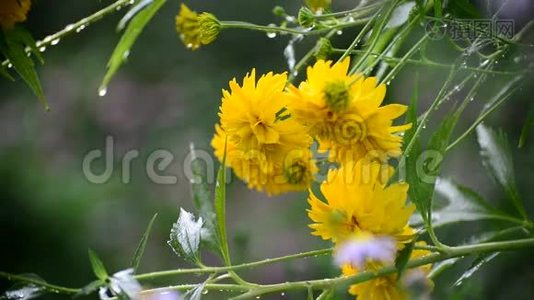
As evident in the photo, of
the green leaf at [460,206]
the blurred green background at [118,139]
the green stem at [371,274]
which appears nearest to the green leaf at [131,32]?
the green stem at [371,274]

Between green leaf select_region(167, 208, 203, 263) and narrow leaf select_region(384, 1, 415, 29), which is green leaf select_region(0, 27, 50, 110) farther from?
narrow leaf select_region(384, 1, 415, 29)

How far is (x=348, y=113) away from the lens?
469mm

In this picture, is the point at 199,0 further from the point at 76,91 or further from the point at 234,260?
the point at 234,260

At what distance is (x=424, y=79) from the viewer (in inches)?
48.9

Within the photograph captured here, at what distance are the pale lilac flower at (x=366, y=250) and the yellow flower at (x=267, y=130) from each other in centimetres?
8

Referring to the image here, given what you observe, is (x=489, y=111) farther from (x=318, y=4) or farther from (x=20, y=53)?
(x=20, y=53)

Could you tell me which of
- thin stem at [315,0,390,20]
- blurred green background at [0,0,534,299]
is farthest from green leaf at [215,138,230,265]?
blurred green background at [0,0,534,299]

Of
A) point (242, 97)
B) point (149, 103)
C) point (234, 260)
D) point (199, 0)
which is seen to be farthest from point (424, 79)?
point (242, 97)

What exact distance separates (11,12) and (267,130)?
6.1 inches

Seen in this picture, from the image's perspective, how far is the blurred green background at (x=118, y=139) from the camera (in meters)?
1.47

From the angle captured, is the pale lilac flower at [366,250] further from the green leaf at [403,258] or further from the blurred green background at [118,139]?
the blurred green background at [118,139]

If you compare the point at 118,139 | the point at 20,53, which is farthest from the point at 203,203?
the point at 118,139

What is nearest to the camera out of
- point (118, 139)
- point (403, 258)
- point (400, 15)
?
point (403, 258)

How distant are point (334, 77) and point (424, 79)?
2.62 feet
